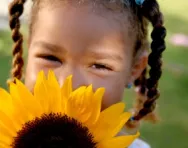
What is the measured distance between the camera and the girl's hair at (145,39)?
6.75ft

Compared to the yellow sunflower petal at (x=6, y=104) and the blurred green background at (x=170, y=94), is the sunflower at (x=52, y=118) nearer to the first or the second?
the yellow sunflower petal at (x=6, y=104)

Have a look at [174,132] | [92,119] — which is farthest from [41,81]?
[174,132]

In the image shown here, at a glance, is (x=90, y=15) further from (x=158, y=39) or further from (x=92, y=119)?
(x=92, y=119)

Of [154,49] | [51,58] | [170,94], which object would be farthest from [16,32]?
[170,94]

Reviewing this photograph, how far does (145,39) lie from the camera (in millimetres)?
2250

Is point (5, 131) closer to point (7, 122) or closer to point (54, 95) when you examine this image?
point (7, 122)

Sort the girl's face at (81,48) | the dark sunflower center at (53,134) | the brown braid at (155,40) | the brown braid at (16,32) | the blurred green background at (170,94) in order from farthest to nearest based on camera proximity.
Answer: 1. the blurred green background at (170,94)
2. the brown braid at (16,32)
3. the brown braid at (155,40)
4. the girl's face at (81,48)
5. the dark sunflower center at (53,134)

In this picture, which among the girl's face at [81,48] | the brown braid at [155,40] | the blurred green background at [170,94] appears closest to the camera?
the girl's face at [81,48]

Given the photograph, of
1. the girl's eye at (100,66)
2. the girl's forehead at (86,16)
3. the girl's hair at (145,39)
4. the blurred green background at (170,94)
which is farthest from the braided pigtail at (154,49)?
the blurred green background at (170,94)

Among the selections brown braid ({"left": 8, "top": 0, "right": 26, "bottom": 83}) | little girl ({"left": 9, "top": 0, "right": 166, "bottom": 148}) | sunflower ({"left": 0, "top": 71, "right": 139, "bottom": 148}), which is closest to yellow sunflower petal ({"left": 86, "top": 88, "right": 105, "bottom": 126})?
sunflower ({"left": 0, "top": 71, "right": 139, "bottom": 148})

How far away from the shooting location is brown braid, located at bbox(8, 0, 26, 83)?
218 centimetres

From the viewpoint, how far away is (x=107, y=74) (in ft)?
6.25

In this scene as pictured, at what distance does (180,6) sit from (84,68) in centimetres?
441

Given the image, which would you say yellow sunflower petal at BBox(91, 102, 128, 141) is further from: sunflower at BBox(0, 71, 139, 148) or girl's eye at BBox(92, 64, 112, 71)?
girl's eye at BBox(92, 64, 112, 71)
